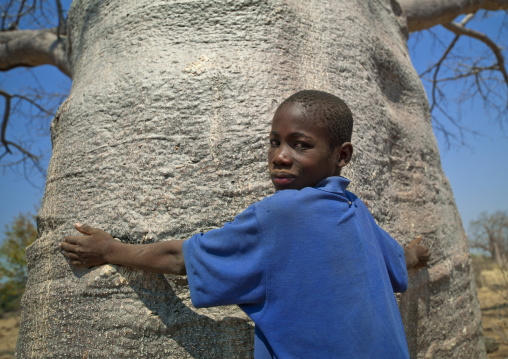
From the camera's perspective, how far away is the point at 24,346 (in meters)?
1.53

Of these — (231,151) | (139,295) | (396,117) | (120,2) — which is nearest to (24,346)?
(139,295)

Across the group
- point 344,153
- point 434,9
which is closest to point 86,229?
point 344,153

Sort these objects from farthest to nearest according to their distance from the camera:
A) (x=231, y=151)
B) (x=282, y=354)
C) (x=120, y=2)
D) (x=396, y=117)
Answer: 1. (x=396, y=117)
2. (x=120, y=2)
3. (x=231, y=151)
4. (x=282, y=354)

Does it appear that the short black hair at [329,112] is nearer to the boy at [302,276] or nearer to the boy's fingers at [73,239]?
the boy at [302,276]

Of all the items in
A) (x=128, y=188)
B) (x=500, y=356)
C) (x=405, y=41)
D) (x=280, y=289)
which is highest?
(x=405, y=41)

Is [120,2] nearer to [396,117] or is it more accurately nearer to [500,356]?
[396,117]

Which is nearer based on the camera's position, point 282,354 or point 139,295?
point 282,354

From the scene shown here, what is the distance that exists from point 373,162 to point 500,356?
3738 mm

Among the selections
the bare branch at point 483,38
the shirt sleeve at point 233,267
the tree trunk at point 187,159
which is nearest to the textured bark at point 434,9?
the bare branch at point 483,38

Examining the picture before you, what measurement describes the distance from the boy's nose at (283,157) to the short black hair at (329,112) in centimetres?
12

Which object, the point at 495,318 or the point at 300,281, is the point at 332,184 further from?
the point at 495,318

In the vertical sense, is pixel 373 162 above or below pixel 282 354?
above

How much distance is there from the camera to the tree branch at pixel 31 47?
149 inches

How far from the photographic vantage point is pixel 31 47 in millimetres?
3873
